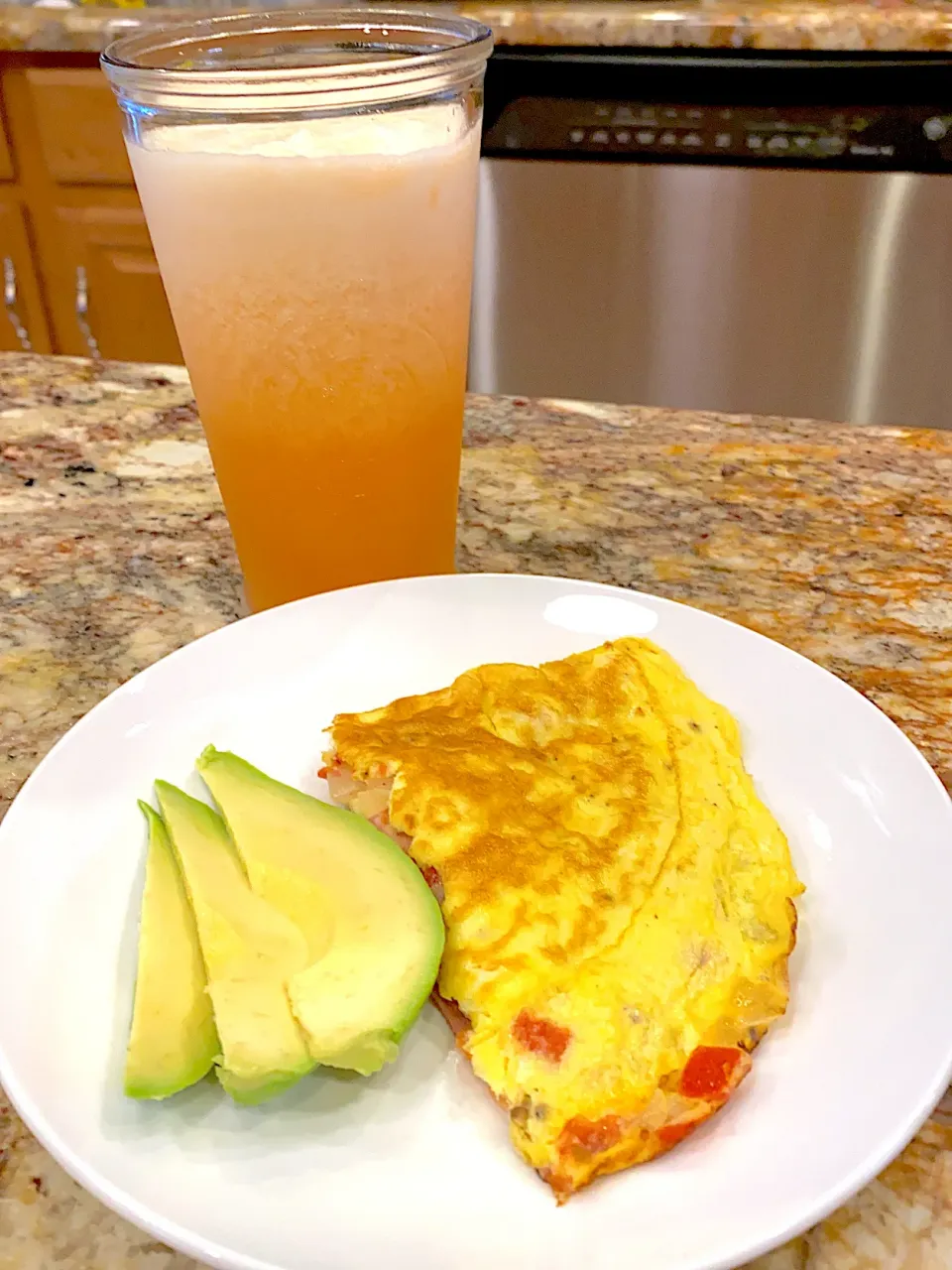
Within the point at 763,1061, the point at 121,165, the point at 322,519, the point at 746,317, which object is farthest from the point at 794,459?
Result: the point at 121,165

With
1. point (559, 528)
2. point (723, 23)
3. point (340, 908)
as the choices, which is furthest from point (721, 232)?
point (340, 908)

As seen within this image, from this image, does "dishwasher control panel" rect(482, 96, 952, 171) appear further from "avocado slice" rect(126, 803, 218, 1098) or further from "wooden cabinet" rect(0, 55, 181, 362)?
"avocado slice" rect(126, 803, 218, 1098)

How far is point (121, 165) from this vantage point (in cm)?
230

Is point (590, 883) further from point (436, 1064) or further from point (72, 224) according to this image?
point (72, 224)

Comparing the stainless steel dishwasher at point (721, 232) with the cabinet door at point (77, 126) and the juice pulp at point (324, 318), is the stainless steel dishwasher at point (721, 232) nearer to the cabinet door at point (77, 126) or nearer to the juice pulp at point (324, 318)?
the cabinet door at point (77, 126)

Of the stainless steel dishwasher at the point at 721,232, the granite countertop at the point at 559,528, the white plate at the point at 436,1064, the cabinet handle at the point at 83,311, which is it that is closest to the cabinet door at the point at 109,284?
the cabinet handle at the point at 83,311

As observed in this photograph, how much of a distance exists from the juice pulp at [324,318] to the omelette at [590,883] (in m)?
0.19

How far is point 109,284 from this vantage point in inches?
97.8

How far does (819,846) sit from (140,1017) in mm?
371

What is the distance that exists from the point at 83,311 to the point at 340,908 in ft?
7.64

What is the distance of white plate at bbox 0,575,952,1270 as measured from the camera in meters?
0.41

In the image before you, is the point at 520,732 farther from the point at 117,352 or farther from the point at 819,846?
the point at 117,352

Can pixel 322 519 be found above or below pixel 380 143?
below

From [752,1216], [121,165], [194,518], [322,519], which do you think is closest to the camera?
[752,1216]
